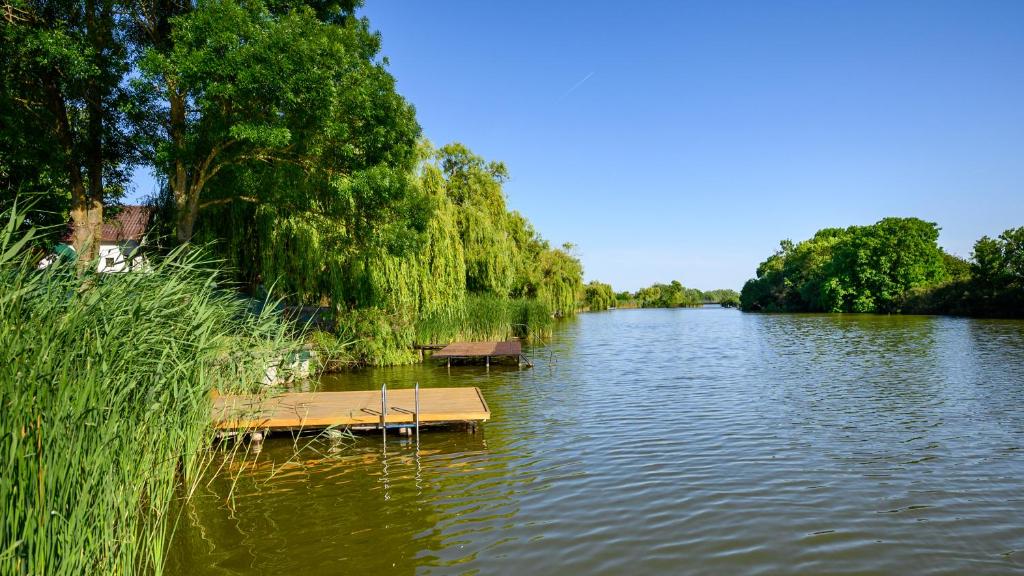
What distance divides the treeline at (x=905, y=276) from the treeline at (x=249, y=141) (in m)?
40.1

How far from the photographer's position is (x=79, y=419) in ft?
10.3

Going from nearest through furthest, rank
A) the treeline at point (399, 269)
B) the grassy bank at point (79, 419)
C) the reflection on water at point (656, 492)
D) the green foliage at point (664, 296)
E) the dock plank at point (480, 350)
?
the grassy bank at point (79, 419), the reflection on water at point (656, 492), the treeline at point (399, 269), the dock plank at point (480, 350), the green foliage at point (664, 296)

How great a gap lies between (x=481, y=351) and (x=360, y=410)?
9024 millimetres

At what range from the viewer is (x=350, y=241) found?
15047mm

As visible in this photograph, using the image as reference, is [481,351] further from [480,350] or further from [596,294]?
[596,294]

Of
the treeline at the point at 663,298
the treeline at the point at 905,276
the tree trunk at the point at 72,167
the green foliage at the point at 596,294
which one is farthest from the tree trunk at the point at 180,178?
the treeline at the point at 663,298

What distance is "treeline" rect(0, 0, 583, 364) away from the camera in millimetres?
10727

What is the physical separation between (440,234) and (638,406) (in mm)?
9627

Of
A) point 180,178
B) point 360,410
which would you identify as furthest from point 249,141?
point 360,410

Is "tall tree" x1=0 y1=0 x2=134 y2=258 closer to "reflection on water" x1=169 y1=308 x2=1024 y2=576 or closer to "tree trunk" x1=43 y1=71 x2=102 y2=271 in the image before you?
"tree trunk" x1=43 y1=71 x2=102 y2=271

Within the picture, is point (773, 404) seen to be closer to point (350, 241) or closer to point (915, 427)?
point (915, 427)

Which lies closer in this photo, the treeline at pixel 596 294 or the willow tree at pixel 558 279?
the willow tree at pixel 558 279

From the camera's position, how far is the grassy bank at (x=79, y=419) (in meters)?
2.87

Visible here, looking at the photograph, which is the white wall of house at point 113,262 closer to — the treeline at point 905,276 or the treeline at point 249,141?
the treeline at point 249,141
